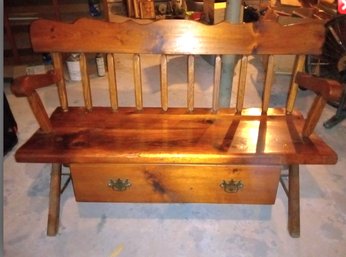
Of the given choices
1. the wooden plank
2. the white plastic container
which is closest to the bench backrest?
the wooden plank

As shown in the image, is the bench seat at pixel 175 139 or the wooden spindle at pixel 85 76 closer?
the bench seat at pixel 175 139

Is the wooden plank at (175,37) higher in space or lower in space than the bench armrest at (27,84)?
higher

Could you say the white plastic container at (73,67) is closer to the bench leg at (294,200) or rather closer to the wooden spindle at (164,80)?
the wooden spindle at (164,80)

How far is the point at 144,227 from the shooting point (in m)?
1.28

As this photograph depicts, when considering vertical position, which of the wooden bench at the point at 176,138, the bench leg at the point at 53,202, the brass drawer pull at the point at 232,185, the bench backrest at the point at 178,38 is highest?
the bench backrest at the point at 178,38

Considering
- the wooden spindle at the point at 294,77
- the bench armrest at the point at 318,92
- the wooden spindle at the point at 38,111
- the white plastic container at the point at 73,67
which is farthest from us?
the white plastic container at the point at 73,67

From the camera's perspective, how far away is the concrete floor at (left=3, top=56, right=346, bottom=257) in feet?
3.87

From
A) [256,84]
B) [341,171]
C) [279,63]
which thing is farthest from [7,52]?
[341,171]

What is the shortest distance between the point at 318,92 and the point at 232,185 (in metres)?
0.48

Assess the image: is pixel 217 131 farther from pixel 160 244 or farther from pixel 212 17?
pixel 212 17

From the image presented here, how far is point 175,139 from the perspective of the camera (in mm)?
1139

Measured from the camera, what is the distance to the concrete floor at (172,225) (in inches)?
46.4

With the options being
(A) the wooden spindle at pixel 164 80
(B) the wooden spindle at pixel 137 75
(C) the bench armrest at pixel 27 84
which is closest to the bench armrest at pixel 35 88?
(C) the bench armrest at pixel 27 84

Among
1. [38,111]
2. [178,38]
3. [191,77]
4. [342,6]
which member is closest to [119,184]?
[38,111]
